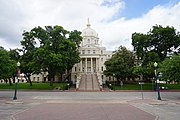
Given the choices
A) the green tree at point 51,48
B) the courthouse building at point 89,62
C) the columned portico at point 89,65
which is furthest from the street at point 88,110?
the columned portico at point 89,65

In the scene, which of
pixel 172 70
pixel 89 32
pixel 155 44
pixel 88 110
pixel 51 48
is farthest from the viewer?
pixel 89 32

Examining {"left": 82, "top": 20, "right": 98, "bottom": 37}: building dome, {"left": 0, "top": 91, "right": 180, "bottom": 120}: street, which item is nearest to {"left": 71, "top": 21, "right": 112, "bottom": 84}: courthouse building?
{"left": 82, "top": 20, "right": 98, "bottom": 37}: building dome

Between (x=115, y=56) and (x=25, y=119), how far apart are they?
51.2 metres

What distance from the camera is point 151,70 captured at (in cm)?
4722

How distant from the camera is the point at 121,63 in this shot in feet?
191

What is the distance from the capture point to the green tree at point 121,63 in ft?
188

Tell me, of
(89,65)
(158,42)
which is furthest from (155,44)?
(89,65)

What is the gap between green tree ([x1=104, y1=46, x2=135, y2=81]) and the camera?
5741cm

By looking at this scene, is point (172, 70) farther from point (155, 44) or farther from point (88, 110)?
point (155, 44)

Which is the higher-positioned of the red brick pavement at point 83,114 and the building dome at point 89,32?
the building dome at point 89,32

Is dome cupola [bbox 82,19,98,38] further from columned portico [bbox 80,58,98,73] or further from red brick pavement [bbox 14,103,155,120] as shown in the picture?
red brick pavement [bbox 14,103,155,120]

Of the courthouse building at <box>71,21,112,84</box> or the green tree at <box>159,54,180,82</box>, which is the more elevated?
the courthouse building at <box>71,21,112,84</box>

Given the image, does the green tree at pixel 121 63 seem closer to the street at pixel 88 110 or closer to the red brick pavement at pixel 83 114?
the street at pixel 88 110

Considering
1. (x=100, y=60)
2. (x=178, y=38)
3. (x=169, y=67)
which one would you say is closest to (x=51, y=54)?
(x=169, y=67)
